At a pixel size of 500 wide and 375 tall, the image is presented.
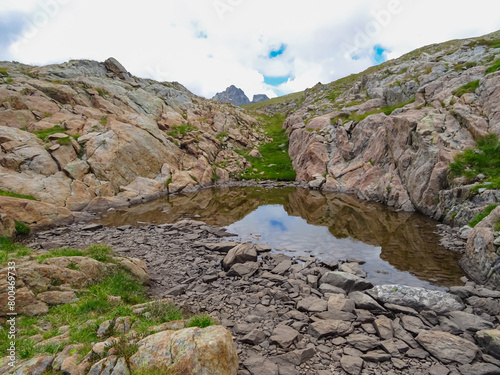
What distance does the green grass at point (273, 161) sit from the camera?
197 ft

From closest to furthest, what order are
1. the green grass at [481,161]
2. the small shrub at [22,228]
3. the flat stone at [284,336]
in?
the flat stone at [284,336] < the small shrub at [22,228] < the green grass at [481,161]

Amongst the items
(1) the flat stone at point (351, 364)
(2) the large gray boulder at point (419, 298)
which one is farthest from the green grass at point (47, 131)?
(2) the large gray boulder at point (419, 298)

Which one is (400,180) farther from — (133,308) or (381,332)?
(133,308)

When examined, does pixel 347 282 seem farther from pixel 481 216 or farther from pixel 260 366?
pixel 481 216

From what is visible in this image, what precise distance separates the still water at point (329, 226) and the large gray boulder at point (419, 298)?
278 cm

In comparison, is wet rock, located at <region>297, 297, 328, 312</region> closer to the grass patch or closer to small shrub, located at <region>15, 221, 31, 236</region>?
small shrub, located at <region>15, 221, 31, 236</region>

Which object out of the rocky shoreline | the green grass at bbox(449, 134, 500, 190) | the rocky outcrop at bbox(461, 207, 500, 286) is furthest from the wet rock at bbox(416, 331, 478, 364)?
the green grass at bbox(449, 134, 500, 190)

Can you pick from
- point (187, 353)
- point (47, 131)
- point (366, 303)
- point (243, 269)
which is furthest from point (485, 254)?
point (47, 131)

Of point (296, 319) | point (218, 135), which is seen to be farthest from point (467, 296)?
point (218, 135)

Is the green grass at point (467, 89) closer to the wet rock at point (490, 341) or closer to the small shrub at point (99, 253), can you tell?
the wet rock at point (490, 341)

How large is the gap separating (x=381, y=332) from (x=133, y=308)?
10.1 metres

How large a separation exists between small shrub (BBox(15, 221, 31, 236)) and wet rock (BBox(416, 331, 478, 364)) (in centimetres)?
2965

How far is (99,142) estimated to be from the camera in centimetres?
4200

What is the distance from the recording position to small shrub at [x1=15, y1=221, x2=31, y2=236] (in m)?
22.0
